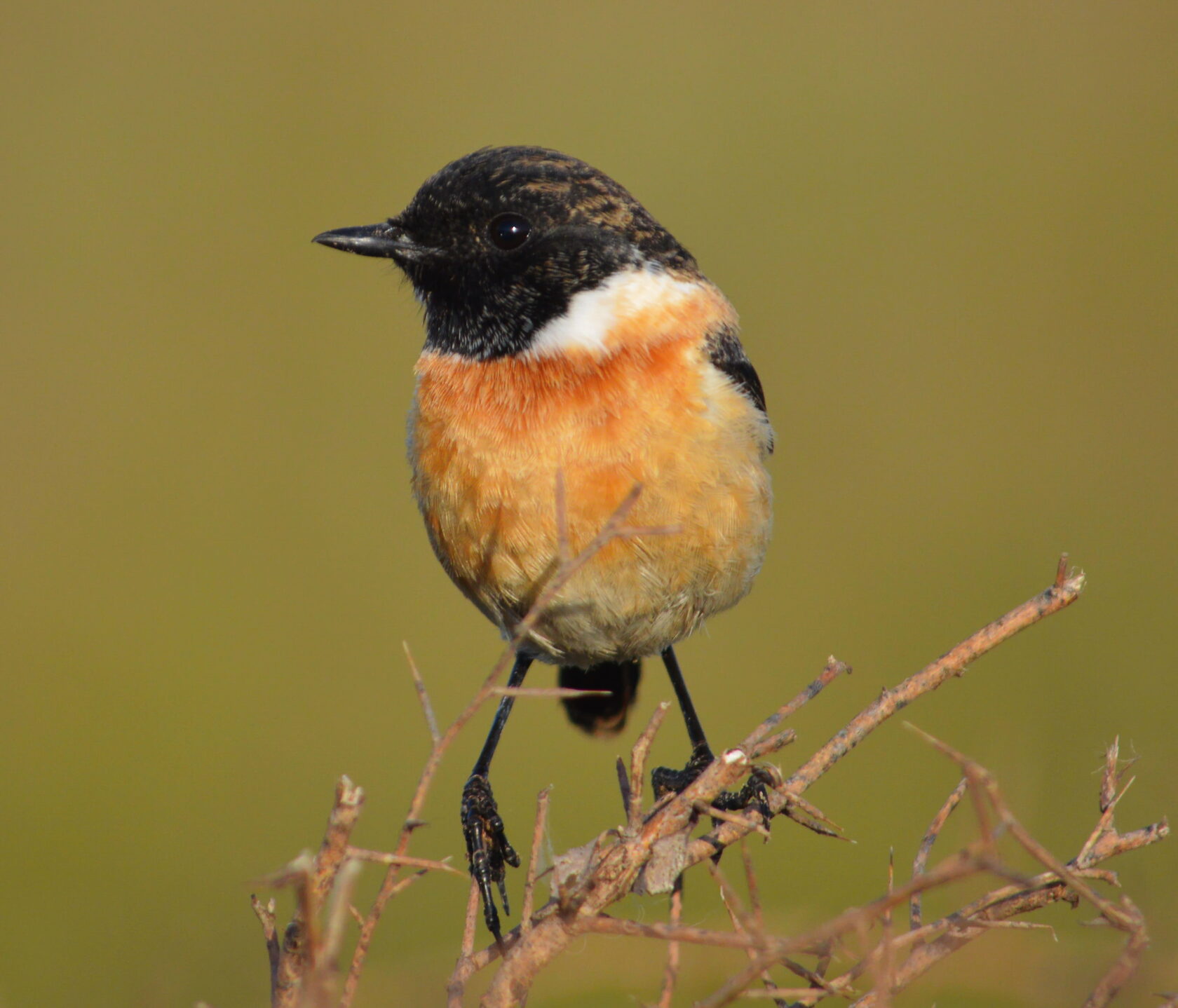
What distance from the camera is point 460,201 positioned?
11.5 feet

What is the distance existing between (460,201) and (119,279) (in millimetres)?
5867

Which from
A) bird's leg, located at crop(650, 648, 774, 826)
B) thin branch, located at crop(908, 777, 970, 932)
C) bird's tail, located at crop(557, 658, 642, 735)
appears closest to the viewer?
thin branch, located at crop(908, 777, 970, 932)

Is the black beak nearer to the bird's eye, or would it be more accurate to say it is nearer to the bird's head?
the bird's head

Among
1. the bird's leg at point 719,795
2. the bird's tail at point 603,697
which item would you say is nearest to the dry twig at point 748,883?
the bird's leg at point 719,795

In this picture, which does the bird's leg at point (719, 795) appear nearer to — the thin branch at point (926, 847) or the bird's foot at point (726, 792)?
the bird's foot at point (726, 792)

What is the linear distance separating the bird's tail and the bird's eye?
1342 millimetres

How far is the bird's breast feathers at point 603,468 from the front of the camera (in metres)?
3.12

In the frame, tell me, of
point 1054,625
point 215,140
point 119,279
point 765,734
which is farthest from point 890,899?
point 215,140

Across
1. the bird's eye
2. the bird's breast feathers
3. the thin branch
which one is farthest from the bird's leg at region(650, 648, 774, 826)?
the bird's eye

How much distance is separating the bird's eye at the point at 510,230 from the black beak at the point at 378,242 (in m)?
0.22

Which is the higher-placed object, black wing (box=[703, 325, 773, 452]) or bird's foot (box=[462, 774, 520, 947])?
black wing (box=[703, 325, 773, 452])

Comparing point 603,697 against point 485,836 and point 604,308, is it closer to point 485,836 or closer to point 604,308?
point 485,836

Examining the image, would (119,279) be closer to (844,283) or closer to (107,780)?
(107,780)

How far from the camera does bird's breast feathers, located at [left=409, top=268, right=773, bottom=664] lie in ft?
10.2
